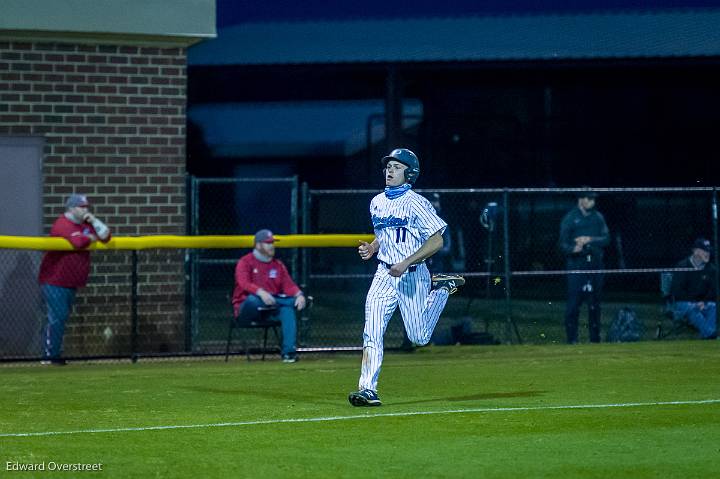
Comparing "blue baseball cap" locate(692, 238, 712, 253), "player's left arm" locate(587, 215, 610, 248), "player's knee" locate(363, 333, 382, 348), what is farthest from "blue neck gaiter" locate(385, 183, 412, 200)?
"blue baseball cap" locate(692, 238, 712, 253)

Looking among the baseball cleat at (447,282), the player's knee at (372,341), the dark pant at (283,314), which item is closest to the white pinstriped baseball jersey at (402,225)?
the baseball cleat at (447,282)

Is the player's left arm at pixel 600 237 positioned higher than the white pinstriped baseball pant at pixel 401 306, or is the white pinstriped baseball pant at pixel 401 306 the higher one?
the player's left arm at pixel 600 237

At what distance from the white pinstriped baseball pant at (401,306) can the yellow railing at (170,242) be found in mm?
5437

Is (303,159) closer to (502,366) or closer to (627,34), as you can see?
(627,34)

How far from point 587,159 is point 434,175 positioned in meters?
4.16

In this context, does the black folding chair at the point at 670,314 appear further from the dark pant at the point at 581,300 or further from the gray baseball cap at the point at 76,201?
the gray baseball cap at the point at 76,201

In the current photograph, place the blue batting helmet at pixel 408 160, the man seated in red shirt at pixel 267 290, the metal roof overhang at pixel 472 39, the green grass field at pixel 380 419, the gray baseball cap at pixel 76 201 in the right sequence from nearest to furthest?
the green grass field at pixel 380 419 < the blue batting helmet at pixel 408 160 < the gray baseball cap at pixel 76 201 < the man seated in red shirt at pixel 267 290 < the metal roof overhang at pixel 472 39

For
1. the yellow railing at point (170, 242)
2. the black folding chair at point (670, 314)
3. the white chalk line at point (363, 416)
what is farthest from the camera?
the black folding chair at point (670, 314)

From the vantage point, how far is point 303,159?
3497 centimetres

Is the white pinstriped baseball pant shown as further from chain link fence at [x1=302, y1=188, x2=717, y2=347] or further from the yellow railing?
chain link fence at [x1=302, y1=188, x2=717, y2=347]

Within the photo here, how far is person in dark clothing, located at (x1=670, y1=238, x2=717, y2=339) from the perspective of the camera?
20.0 m

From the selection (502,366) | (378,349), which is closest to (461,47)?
(502,366)

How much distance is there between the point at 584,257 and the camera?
19.8 meters

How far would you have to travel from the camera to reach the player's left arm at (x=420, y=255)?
11.9 meters
